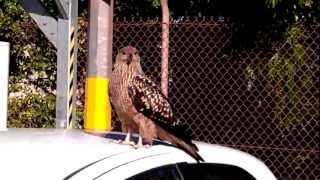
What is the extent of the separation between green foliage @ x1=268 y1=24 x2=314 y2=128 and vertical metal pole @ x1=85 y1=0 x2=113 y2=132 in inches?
65.4

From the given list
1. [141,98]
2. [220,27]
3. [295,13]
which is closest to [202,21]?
[220,27]

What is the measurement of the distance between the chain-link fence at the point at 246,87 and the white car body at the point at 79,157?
11.1ft

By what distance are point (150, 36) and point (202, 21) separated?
1.86 feet

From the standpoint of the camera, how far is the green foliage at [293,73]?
21.7ft

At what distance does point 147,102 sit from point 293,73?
3.00 m

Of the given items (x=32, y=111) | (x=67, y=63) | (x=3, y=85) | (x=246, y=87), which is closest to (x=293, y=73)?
(x=246, y=87)

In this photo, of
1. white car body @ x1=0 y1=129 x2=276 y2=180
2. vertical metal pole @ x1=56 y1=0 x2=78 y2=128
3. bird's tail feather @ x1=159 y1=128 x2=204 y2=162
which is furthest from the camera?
vertical metal pole @ x1=56 y1=0 x2=78 y2=128

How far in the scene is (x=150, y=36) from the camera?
23.3 ft

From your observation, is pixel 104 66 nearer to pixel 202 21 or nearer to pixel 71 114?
pixel 71 114

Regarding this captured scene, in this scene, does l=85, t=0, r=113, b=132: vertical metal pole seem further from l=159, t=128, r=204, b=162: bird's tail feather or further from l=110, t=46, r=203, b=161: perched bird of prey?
l=159, t=128, r=204, b=162: bird's tail feather

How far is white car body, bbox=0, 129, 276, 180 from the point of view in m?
2.63

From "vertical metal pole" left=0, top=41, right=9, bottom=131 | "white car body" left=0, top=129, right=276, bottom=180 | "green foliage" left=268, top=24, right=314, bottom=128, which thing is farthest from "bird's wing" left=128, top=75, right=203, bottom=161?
"green foliage" left=268, top=24, right=314, bottom=128

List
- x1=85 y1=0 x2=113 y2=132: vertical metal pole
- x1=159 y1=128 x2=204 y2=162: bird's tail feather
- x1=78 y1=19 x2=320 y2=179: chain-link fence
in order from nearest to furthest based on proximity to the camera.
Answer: x1=159 y1=128 x2=204 y2=162: bird's tail feather
x1=85 y1=0 x2=113 y2=132: vertical metal pole
x1=78 y1=19 x2=320 y2=179: chain-link fence

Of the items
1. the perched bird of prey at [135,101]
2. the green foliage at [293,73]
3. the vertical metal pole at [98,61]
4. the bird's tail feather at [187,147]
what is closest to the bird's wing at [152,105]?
the perched bird of prey at [135,101]
